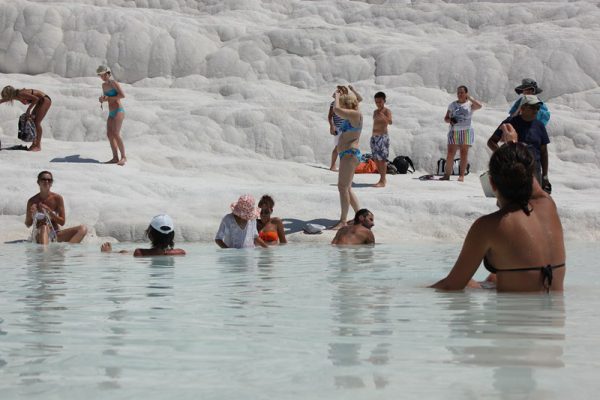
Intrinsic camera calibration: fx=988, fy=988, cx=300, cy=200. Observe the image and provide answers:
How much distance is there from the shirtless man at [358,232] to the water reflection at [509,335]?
5560 mm

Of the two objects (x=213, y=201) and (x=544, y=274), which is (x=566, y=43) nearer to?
(x=213, y=201)

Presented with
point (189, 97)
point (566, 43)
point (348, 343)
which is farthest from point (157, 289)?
point (566, 43)

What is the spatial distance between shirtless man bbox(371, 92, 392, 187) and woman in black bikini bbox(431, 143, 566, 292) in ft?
32.6

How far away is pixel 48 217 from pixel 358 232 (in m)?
3.70

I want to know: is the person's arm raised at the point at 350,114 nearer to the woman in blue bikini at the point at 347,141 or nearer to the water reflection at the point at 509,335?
the woman in blue bikini at the point at 347,141

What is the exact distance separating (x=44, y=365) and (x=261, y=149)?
18.5 m

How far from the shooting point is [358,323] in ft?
16.9

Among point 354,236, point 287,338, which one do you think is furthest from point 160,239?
→ point 287,338

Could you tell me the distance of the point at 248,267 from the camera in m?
8.72

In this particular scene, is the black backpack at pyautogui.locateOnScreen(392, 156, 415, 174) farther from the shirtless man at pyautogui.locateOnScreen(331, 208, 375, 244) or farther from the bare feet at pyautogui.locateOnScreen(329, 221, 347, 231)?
the shirtless man at pyautogui.locateOnScreen(331, 208, 375, 244)

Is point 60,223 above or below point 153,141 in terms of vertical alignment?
below

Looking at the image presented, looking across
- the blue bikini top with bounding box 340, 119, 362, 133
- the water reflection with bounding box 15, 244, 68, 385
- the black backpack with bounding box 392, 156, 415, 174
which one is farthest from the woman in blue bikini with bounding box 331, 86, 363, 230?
the black backpack with bounding box 392, 156, 415, 174

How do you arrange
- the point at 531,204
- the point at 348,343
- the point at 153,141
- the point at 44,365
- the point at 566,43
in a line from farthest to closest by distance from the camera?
the point at 566,43 < the point at 153,141 < the point at 531,204 < the point at 348,343 < the point at 44,365

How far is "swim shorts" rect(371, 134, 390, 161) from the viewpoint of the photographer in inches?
617
